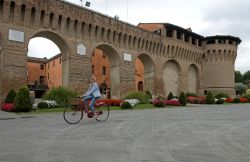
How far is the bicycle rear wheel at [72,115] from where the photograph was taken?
1191cm

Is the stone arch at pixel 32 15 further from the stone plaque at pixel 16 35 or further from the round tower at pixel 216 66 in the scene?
the round tower at pixel 216 66

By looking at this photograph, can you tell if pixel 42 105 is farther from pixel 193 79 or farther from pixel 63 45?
pixel 193 79

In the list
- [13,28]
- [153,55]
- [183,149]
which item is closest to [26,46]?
[13,28]

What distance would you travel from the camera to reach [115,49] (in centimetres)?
3638

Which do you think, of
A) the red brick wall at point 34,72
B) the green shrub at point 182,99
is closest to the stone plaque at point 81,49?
the green shrub at point 182,99

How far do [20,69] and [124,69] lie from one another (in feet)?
48.6

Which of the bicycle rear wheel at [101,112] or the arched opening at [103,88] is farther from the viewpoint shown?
the arched opening at [103,88]

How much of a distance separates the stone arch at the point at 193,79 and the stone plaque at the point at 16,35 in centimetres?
3388

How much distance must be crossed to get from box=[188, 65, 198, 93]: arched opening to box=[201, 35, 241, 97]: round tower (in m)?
1.71

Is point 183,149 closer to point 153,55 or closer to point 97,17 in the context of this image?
point 97,17

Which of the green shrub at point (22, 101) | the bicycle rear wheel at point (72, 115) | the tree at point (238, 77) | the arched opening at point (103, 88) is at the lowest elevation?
the bicycle rear wheel at point (72, 115)

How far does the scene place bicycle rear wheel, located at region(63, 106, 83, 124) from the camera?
39.1ft

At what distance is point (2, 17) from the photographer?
25.7 m

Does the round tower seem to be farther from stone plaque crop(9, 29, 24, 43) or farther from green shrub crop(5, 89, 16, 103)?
green shrub crop(5, 89, 16, 103)
